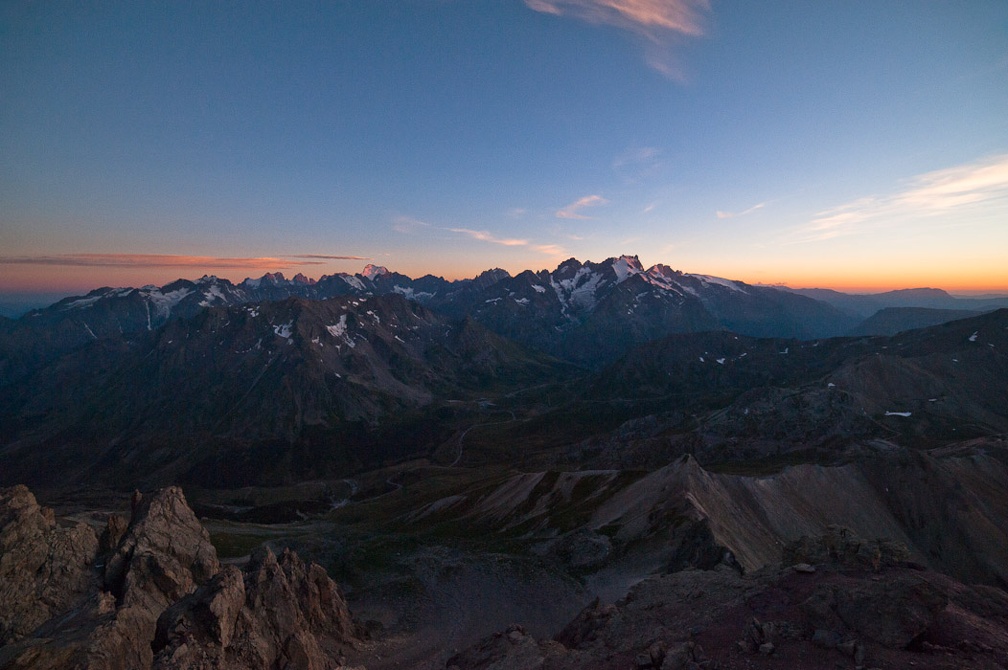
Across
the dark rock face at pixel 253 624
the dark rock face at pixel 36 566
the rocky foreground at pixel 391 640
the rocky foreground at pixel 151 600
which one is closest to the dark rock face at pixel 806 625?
the rocky foreground at pixel 391 640

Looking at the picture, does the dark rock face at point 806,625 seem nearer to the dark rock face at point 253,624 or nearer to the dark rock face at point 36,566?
the dark rock face at point 253,624

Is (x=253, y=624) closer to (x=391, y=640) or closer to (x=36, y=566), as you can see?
(x=391, y=640)

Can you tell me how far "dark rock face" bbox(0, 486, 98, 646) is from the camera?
1564 inches

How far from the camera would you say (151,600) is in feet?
138

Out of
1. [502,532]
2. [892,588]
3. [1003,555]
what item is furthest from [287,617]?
[1003,555]

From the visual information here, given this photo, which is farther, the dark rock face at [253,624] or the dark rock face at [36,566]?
the dark rock face at [36,566]

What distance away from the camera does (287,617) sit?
39.8 metres

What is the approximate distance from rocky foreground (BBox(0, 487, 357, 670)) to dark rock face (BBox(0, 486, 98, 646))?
0.08m

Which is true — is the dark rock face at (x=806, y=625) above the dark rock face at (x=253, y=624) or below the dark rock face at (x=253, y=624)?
above

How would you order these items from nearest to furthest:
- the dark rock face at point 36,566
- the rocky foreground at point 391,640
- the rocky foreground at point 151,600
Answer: the rocky foreground at point 391,640
the rocky foreground at point 151,600
the dark rock face at point 36,566

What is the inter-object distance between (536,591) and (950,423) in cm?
18432

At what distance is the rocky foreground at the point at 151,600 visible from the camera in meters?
28.7

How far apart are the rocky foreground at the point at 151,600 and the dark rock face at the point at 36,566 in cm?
8

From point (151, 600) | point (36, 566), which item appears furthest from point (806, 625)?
point (36, 566)
